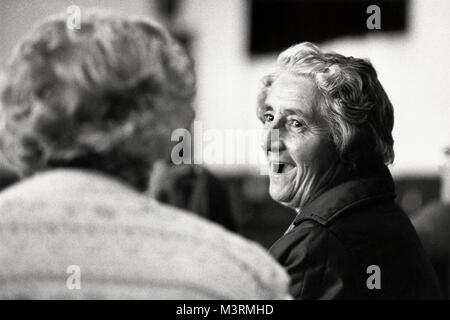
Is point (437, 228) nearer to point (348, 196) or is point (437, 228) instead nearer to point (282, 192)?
point (282, 192)

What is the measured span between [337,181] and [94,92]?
0.89 meters

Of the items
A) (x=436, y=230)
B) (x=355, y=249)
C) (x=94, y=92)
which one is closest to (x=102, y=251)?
(x=94, y=92)

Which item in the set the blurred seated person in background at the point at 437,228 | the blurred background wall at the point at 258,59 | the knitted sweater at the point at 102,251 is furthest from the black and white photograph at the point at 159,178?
the blurred background wall at the point at 258,59

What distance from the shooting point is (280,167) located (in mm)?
2109

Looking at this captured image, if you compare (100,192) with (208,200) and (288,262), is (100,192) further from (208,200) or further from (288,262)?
(208,200)

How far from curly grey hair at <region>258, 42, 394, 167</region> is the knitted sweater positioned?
0.83 m

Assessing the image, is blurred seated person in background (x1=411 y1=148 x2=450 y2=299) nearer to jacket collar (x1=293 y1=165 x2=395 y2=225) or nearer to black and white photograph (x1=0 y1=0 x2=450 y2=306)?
black and white photograph (x1=0 y1=0 x2=450 y2=306)

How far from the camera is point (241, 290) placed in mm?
1203

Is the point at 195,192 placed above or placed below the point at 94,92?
below

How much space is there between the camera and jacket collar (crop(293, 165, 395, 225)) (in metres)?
1.77

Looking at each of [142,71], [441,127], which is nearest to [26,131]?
[142,71]

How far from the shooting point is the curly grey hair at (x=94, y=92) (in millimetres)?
1199

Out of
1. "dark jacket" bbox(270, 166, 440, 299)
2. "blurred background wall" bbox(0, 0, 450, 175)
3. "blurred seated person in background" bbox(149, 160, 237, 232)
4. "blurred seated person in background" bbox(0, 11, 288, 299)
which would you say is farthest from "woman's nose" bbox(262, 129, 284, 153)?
"blurred background wall" bbox(0, 0, 450, 175)

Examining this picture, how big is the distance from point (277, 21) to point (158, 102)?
25.9ft
